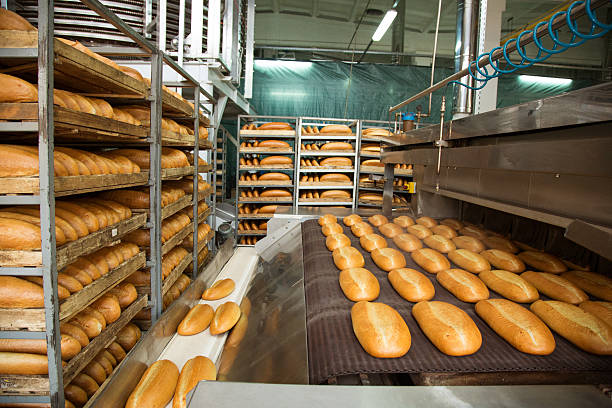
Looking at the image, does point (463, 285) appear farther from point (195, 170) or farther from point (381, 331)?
point (195, 170)

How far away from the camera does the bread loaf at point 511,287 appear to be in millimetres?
1115

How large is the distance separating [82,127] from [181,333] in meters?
1.01

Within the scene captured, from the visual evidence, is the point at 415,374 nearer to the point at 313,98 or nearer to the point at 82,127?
the point at 82,127

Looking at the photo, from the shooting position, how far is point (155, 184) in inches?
81.4

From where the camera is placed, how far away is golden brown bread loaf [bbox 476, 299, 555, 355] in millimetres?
850

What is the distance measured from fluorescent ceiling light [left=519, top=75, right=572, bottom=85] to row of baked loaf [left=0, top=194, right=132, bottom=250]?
9791mm

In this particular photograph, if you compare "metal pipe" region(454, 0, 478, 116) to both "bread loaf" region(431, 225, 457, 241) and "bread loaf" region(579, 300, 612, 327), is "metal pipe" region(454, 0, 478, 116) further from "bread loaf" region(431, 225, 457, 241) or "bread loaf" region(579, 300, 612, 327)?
"bread loaf" region(579, 300, 612, 327)

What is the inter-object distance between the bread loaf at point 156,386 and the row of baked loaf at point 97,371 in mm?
392

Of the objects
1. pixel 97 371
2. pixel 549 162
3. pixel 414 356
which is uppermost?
pixel 549 162

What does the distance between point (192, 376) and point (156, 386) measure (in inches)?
4.9

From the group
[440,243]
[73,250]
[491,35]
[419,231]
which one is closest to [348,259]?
[440,243]

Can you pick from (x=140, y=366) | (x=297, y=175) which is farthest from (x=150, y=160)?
(x=297, y=175)

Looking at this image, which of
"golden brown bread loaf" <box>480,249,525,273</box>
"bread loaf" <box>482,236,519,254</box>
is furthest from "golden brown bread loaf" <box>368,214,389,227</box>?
"golden brown bread loaf" <box>480,249,525,273</box>

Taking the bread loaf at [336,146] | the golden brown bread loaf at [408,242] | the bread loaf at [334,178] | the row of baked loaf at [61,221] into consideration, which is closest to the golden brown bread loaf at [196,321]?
the row of baked loaf at [61,221]
